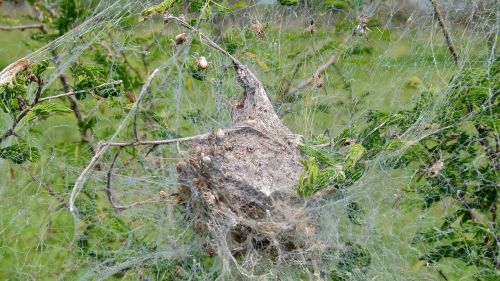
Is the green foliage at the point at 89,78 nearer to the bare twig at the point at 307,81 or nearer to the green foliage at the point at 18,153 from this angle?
the green foliage at the point at 18,153

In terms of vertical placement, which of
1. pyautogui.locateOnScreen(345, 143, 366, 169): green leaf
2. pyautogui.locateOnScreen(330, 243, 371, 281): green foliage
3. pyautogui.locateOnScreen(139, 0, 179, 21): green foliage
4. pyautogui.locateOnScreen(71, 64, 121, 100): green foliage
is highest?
pyautogui.locateOnScreen(139, 0, 179, 21): green foliage

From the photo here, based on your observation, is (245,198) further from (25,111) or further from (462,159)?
(462,159)

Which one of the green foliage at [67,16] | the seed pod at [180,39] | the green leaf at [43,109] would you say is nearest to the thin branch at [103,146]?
the green leaf at [43,109]

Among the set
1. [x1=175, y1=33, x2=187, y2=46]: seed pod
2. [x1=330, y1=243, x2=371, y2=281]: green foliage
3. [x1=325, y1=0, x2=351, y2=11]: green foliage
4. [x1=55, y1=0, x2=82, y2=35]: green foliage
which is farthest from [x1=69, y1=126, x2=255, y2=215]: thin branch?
[x1=55, y1=0, x2=82, y2=35]: green foliage

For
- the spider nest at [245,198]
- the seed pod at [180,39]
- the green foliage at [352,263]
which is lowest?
the green foliage at [352,263]

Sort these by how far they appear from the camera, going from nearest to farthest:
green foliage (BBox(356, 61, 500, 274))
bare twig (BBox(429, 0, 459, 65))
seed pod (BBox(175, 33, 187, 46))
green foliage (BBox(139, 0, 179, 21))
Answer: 1. green foliage (BBox(139, 0, 179, 21))
2. seed pod (BBox(175, 33, 187, 46))
3. green foliage (BBox(356, 61, 500, 274))
4. bare twig (BBox(429, 0, 459, 65))

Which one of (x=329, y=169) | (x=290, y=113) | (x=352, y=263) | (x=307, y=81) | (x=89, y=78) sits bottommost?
(x=352, y=263)

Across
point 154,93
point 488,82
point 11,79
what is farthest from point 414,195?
point 11,79

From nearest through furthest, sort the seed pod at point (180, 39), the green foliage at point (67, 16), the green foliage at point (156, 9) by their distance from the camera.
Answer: the green foliage at point (156, 9) → the seed pod at point (180, 39) → the green foliage at point (67, 16)

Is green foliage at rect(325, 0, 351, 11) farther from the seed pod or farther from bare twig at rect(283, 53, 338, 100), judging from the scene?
the seed pod

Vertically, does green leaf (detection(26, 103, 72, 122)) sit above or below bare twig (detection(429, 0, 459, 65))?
above

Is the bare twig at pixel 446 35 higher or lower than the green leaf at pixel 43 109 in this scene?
lower

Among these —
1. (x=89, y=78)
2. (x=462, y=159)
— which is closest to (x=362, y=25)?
(x=462, y=159)

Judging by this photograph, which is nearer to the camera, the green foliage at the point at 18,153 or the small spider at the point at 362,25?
the green foliage at the point at 18,153
